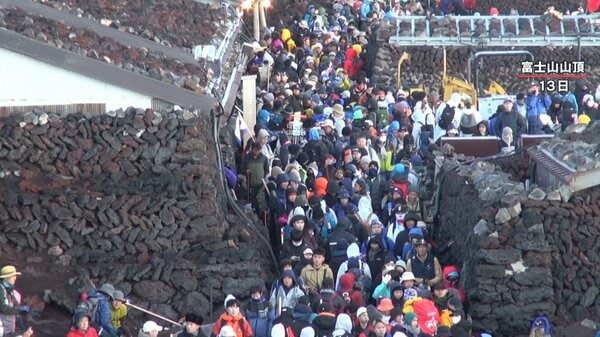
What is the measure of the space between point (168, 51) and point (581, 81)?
12.7 m

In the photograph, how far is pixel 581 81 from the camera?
45.2m

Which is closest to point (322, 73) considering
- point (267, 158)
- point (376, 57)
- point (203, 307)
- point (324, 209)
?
point (376, 57)

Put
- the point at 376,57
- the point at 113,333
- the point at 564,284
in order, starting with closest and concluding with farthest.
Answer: the point at 113,333, the point at 564,284, the point at 376,57

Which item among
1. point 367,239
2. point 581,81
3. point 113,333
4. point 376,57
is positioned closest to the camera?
point 113,333

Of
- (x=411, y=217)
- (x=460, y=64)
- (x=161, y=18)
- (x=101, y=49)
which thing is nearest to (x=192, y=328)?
(x=411, y=217)

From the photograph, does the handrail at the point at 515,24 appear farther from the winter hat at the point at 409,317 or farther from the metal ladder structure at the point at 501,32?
the winter hat at the point at 409,317

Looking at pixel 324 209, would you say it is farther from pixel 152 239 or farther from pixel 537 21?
pixel 537 21

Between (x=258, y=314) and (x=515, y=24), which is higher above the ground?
(x=258, y=314)

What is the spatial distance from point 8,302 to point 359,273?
5.38 meters

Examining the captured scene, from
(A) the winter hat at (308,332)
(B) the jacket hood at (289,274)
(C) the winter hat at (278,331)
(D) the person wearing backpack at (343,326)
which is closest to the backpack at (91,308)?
(C) the winter hat at (278,331)

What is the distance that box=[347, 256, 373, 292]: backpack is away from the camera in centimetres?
2864

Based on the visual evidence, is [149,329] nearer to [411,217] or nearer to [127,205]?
[127,205]

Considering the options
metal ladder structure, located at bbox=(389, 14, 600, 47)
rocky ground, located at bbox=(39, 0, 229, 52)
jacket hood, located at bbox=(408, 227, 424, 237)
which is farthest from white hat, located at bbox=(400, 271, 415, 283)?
metal ladder structure, located at bbox=(389, 14, 600, 47)

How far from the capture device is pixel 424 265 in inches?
1151
